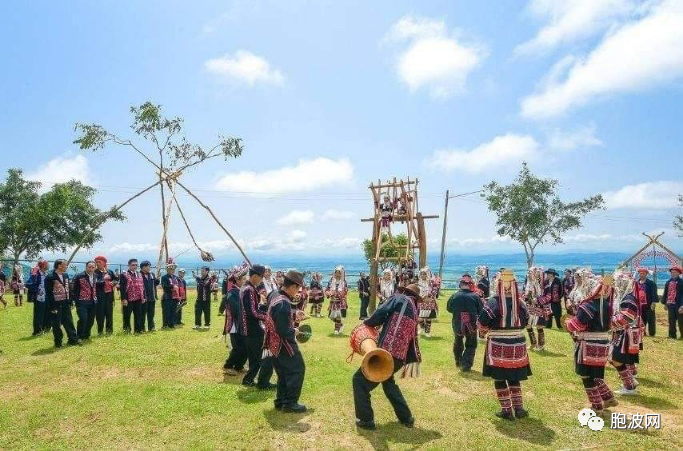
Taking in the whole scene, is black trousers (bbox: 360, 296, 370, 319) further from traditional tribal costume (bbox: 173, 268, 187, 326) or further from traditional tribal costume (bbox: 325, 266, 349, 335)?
traditional tribal costume (bbox: 173, 268, 187, 326)

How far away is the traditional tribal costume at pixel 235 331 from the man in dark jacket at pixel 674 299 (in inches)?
516

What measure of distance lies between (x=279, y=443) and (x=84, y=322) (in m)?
8.73

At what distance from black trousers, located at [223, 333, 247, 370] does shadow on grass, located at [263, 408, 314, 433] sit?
80.0 inches

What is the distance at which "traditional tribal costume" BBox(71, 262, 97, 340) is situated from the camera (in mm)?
12867

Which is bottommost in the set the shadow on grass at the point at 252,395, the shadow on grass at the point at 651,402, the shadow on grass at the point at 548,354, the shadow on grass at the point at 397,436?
the shadow on grass at the point at 651,402

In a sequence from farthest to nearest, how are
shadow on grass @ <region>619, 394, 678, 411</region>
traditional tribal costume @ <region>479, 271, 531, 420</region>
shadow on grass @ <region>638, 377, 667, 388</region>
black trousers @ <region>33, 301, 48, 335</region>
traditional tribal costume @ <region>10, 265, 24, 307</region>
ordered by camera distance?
1. traditional tribal costume @ <region>10, 265, 24, 307</region>
2. black trousers @ <region>33, 301, 48, 335</region>
3. shadow on grass @ <region>638, 377, 667, 388</region>
4. shadow on grass @ <region>619, 394, 678, 411</region>
5. traditional tribal costume @ <region>479, 271, 531, 420</region>

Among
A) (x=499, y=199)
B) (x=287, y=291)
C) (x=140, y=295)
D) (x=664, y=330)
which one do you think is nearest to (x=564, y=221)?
(x=499, y=199)

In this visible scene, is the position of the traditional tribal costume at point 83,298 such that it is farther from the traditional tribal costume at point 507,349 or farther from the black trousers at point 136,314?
the traditional tribal costume at point 507,349

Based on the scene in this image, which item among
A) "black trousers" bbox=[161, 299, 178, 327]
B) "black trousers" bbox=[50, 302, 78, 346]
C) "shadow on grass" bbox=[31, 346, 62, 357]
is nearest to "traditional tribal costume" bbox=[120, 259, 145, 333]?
"black trousers" bbox=[161, 299, 178, 327]

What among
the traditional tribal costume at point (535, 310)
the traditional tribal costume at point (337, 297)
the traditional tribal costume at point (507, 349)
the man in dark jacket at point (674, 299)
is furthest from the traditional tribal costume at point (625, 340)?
the traditional tribal costume at point (337, 297)

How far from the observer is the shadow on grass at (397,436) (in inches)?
253

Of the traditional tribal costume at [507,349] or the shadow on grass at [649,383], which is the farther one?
the shadow on grass at [649,383]

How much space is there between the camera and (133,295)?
1423cm

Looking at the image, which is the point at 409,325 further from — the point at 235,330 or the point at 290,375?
the point at 235,330
